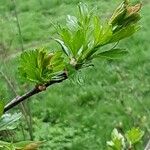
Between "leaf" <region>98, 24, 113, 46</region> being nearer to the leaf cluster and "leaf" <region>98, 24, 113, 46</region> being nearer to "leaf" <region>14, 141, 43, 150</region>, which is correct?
the leaf cluster

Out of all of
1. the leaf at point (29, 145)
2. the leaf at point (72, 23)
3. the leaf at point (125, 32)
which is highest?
the leaf at point (72, 23)

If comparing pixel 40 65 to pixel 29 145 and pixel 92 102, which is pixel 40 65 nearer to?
pixel 29 145

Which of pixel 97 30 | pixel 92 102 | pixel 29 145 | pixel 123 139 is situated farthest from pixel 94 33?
pixel 92 102

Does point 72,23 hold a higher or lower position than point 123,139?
higher

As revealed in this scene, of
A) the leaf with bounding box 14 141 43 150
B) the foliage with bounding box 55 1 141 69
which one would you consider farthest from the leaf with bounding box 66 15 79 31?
the leaf with bounding box 14 141 43 150

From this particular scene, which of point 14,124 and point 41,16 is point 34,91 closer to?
point 14,124

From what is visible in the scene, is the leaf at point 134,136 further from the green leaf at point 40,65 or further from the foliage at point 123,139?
the green leaf at point 40,65

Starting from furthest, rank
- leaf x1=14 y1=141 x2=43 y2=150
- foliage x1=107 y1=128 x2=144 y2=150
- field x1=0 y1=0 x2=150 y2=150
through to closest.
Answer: field x1=0 y1=0 x2=150 y2=150, foliage x1=107 y1=128 x2=144 y2=150, leaf x1=14 y1=141 x2=43 y2=150

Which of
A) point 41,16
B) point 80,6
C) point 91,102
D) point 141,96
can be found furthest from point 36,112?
point 80,6

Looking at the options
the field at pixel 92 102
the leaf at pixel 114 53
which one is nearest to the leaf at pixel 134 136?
the leaf at pixel 114 53

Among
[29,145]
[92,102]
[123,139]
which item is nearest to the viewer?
[29,145]

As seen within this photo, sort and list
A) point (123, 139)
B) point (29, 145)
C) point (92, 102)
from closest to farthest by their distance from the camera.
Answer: point (29, 145) < point (123, 139) < point (92, 102)
